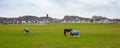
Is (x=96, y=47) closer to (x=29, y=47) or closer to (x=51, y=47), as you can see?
(x=51, y=47)

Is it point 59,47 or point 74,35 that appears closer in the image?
point 59,47

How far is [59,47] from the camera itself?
23.2m

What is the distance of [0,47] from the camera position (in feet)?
76.2

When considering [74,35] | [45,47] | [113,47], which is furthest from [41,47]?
[74,35]

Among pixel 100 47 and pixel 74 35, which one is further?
pixel 74 35

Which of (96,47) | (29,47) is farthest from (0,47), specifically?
(96,47)

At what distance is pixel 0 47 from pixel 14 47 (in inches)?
49.3

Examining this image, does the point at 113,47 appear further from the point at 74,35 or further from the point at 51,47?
the point at 74,35

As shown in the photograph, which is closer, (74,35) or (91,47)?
(91,47)

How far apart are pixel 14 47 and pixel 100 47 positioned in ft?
25.6

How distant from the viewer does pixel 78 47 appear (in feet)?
76.3

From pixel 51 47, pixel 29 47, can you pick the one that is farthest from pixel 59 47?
pixel 29 47

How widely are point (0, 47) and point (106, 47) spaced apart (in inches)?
378

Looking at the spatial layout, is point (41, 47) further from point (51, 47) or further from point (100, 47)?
point (100, 47)
